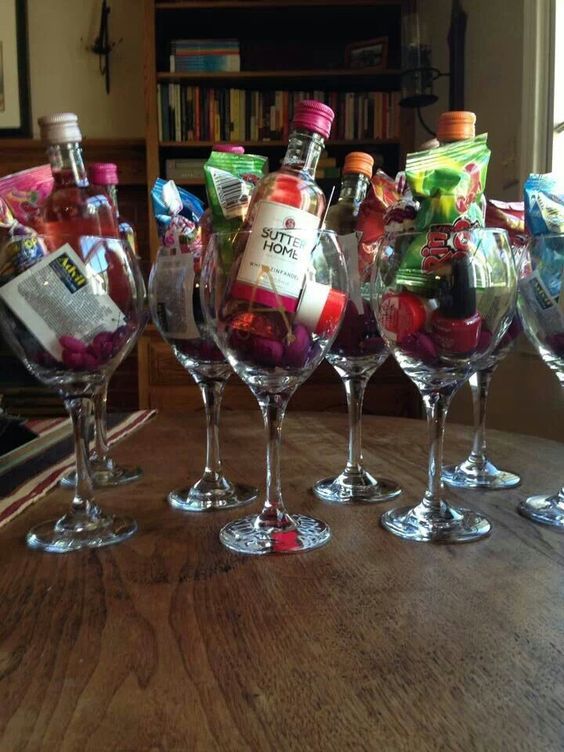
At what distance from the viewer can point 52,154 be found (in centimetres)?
54

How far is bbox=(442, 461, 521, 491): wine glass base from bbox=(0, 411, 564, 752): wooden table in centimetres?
7

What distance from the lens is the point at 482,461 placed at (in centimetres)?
71

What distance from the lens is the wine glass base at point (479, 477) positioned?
666mm

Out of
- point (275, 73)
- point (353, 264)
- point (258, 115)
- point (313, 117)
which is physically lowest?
point (353, 264)

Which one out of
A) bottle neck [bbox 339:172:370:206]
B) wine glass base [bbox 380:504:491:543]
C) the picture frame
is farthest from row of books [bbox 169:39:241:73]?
wine glass base [bbox 380:504:491:543]

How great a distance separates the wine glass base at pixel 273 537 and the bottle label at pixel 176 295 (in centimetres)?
20

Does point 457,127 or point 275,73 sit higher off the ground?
point 275,73

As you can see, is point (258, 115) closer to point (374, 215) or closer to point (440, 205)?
point (374, 215)

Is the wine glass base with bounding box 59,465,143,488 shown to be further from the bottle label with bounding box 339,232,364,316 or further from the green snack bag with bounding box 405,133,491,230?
the green snack bag with bounding box 405,133,491,230

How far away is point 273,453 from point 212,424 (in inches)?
6.1

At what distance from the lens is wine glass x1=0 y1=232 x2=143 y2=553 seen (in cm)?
49

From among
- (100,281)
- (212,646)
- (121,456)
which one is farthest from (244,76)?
(212,646)

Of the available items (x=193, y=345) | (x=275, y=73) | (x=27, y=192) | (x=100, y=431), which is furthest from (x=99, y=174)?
(x=275, y=73)

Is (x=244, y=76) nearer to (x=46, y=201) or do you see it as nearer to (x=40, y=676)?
(x=46, y=201)
